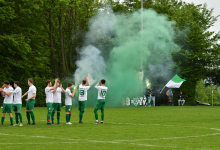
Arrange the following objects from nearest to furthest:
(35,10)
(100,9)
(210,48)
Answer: (35,10)
(100,9)
(210,48)

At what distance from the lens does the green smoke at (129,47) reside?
139 feet

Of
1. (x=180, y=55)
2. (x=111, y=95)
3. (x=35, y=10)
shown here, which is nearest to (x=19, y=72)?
(x=35, y=10)

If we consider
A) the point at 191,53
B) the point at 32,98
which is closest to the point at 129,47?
the point at 191,53

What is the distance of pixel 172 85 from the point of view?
42.5 metres

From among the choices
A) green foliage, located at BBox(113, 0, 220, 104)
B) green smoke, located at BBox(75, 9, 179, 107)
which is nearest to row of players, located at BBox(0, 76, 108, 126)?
green smoke, located at BBox(75, 9, 179, 107)

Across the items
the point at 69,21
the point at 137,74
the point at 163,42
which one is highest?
the point at 69,21

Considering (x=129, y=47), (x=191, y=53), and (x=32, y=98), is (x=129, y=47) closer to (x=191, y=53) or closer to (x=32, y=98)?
(x=191, y=53)

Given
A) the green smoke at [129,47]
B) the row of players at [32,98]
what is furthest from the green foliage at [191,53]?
the row of players at [32,98]

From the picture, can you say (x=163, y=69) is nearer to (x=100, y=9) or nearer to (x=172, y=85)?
(x=172, y=85)

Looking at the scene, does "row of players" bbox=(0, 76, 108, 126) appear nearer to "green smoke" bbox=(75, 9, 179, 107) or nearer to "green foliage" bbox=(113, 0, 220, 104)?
"green smoke" bbox=(75, 9, 179, 107)

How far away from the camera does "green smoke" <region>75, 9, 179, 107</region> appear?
4238 cm

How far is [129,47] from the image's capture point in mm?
42781

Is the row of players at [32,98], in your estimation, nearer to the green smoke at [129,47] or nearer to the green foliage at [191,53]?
the green smoke at [129,47]

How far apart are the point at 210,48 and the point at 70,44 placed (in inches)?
698
